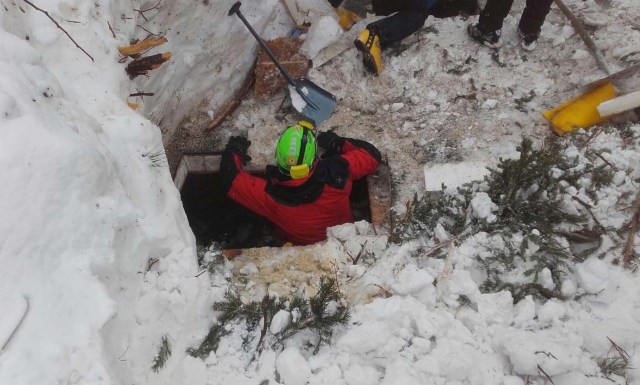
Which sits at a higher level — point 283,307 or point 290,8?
point 290,8

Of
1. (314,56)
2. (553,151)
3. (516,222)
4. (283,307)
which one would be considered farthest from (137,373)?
(314,56)

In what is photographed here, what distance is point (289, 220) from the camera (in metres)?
3.93

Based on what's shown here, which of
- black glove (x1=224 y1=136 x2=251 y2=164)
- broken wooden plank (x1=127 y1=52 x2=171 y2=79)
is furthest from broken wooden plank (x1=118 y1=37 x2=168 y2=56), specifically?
black glove (x1=224 y1=136 x2=251 y2=164)

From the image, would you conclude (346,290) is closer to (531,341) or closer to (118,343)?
(531,341)

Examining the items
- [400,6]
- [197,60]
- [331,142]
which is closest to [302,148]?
[331,142]

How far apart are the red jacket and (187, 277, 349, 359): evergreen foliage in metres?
1.24

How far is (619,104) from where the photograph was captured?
3.66m

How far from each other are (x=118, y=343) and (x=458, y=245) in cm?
186

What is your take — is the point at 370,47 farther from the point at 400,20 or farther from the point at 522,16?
the point at 522,16

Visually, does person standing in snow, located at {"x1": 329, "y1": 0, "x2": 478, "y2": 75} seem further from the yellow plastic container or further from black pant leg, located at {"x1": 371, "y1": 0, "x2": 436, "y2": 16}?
the yellow plastic container

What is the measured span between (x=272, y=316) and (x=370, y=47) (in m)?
2.97

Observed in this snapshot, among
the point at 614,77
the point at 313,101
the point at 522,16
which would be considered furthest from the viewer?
the point at 313,101

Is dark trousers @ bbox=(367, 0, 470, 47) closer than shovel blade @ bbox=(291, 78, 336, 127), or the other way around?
shovel blade @ bbox=(291, 78, 336, 127)

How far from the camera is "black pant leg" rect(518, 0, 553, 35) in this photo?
4.26 meters
